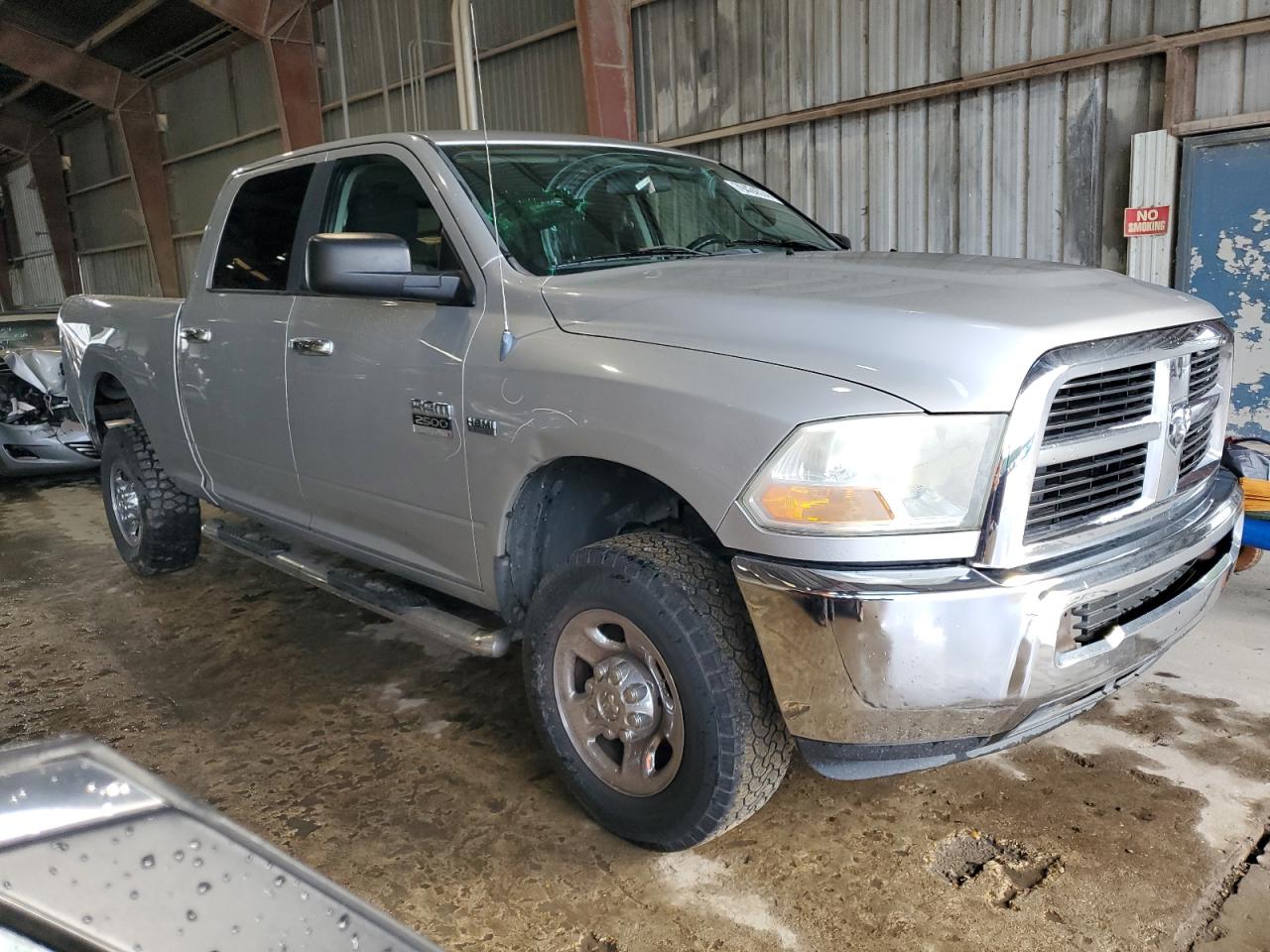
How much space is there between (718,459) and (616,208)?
4.30 ft

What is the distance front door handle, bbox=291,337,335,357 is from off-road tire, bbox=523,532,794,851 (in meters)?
1.23

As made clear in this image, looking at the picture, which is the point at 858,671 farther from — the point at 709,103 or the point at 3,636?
the point at 709,103

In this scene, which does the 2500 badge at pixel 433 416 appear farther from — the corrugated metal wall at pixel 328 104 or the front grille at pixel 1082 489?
the corrugated metal wall at pixel 328 104

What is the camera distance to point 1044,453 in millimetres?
1943

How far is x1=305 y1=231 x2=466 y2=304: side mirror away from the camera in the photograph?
2.56m

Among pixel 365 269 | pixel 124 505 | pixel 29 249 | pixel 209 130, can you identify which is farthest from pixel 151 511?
pixel 29 249

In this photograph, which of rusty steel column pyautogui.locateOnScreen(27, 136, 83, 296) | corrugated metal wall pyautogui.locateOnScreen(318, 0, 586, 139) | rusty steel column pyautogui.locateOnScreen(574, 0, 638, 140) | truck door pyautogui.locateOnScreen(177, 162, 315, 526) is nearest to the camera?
truck door pyautogui.locateOnScreen(177, 162, 315, 526)

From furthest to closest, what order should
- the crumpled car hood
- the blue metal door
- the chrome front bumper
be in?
the crumpled car hood
the blue metal door
the chrome front bumper

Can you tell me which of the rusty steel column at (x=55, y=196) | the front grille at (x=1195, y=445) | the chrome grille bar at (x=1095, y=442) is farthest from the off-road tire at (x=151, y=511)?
the rusty steel column at (x=55, y=196)

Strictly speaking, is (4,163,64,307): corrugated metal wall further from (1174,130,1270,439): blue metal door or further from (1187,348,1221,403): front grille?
(1187,348,1221,403): front grille

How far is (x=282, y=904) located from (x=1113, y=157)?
6.90 metres

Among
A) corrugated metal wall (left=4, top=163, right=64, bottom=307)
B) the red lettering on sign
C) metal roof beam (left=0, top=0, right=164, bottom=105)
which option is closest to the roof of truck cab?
the red lettering on sign

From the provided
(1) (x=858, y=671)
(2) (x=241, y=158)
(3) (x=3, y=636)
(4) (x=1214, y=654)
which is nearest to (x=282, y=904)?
(1) (x=858, y=671)

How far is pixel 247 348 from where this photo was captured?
3.57 meters
